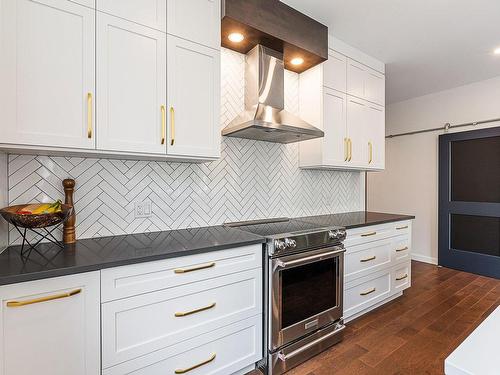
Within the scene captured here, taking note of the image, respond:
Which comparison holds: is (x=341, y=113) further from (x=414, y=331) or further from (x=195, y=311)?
(x=195, y=311)

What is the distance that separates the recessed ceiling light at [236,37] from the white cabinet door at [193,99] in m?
0.38

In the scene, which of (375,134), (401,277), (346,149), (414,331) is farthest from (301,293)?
(375,134)

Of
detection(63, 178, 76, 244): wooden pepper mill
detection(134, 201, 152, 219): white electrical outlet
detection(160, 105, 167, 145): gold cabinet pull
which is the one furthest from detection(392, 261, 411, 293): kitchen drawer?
Result: detection(63, 178, 76, 244): wooden pepper mill

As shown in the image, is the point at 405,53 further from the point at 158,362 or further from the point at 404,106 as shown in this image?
the point at 158,362

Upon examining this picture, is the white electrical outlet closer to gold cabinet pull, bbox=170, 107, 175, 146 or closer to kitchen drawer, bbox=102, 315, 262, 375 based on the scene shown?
gold cabinet pull, bbox=170, 107, 175, 146

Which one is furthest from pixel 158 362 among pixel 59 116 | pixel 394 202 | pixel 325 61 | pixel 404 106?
pixel 404 106

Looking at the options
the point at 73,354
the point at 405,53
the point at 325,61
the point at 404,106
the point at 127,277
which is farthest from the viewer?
the point at 404,106

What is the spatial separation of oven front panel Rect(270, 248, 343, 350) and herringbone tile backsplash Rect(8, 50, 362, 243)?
0.74 m

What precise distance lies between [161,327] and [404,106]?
16.8 ft

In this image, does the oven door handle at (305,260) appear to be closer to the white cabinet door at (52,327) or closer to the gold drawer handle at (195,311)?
the gold drawer handle at (195,311)

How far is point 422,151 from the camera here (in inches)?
177

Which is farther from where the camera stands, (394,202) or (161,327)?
(394,202)

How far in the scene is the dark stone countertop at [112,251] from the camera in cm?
117

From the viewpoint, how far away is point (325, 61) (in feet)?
8.72
